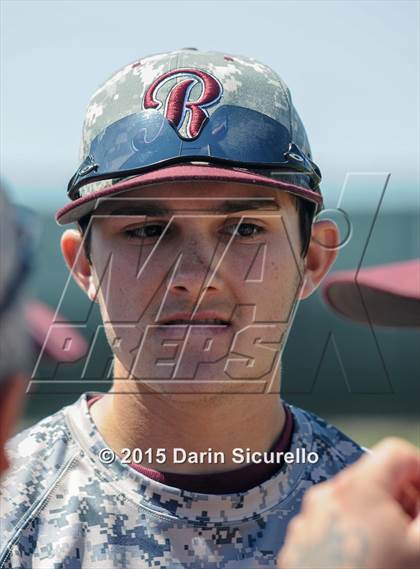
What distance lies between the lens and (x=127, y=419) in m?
2.24

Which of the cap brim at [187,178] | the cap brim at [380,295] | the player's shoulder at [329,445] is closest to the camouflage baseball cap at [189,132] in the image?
the cap brim at [187,178]

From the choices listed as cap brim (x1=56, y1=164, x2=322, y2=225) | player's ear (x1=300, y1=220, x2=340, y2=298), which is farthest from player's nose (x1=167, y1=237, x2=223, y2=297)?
player's ear (x1=300, y1=220, x2=340, y2=298)

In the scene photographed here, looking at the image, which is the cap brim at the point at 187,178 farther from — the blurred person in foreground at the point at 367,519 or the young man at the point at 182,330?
the blurred person in foreground at the point at 367,519

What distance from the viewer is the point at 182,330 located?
211 cm

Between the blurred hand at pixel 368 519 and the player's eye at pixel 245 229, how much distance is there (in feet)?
3.02

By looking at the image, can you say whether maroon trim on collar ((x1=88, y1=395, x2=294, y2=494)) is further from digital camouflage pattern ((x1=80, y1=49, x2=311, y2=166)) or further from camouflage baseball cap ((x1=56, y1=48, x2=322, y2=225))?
digital camouflage pattern ((x1=80, y1=49, x2=311, y2=166))

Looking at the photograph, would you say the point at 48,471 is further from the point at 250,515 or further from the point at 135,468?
the point at 250,515

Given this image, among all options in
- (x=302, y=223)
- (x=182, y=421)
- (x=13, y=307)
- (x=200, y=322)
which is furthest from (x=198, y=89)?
(x=13, y=307)

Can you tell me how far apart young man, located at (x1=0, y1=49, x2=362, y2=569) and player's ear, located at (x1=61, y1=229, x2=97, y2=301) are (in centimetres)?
4

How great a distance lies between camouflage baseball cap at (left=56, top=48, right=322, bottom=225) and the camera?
213 cm

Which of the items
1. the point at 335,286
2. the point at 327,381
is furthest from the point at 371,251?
the point at 335,286

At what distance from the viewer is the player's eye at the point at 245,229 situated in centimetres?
216

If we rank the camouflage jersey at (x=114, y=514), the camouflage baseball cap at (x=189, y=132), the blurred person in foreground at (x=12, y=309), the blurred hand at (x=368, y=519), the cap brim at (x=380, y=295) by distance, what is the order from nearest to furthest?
1. the blurred person in foreground at (x=12, y=309)
2. the blurred hand at (x=368, y=519)
3. the camouflage jersey at (x=114, y=514)
4. the camouflage baseball cap at (x=189, y=132)
5. the cap brim at (x=380, y=295)

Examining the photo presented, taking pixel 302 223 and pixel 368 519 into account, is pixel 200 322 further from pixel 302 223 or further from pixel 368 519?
pixel 368 519
